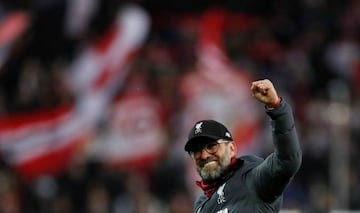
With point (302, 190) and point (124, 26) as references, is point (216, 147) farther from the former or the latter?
point (124, 26)

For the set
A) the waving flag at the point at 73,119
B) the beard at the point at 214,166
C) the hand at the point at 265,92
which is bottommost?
the waving flag at the point at 73,119

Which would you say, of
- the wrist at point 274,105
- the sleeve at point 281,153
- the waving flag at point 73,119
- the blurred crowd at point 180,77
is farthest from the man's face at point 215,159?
the waving flag at point 73,119

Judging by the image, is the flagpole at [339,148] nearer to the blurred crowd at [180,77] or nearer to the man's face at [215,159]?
the blurred crowd at [180,77]


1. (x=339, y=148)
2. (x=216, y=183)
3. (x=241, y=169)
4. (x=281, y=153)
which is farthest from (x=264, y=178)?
(x=339, y=148)

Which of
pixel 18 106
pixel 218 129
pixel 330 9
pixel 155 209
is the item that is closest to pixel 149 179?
pixel 155 209

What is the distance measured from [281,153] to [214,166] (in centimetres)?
56

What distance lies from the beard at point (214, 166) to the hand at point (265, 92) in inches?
24.4

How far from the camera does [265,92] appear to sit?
765 cm

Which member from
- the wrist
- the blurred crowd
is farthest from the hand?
the blurred crowd

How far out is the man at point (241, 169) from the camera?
7762mm

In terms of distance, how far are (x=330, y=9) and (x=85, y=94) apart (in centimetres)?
443

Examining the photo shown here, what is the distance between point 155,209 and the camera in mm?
14328

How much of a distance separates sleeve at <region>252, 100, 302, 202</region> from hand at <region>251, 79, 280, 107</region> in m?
0.05

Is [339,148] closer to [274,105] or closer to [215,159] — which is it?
[215,159]
